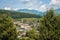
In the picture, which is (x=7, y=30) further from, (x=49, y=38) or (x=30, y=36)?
(x=49, y=38)

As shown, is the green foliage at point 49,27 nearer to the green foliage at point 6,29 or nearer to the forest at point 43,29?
the forest at point 43,29

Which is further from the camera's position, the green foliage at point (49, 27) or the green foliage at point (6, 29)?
the green foliage at point (6, 29)

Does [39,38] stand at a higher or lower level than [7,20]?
lower

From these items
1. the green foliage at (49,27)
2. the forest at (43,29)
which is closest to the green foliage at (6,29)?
the forest at (43,29)

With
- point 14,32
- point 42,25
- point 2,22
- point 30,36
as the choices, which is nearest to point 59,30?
point 42,25
